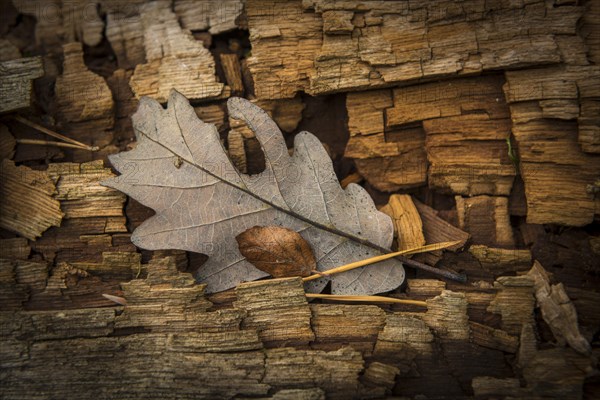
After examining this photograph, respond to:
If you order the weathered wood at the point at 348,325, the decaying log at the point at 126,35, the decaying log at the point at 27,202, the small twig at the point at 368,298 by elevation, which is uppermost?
the decaying log at the point at 126,35

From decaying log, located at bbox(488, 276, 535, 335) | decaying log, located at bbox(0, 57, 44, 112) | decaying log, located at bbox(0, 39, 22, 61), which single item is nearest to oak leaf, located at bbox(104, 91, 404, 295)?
decaying log, located at bbox(488, 276, 535, 335)

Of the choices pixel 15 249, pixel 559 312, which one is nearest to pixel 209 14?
pixel 15 249

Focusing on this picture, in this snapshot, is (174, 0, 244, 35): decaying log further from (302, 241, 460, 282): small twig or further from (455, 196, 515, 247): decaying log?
(455, 196, 515, 247): decaying log

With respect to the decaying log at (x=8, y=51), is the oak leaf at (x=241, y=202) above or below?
below

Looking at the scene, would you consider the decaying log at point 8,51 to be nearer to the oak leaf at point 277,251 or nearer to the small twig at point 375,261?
the oak leaf at point 277,251

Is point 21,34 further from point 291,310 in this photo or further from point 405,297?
point 405,297

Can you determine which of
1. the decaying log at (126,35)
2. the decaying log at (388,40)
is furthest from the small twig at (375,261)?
the decaying log at (126,35)

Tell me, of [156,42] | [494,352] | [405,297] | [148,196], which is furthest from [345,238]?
[156,42]
